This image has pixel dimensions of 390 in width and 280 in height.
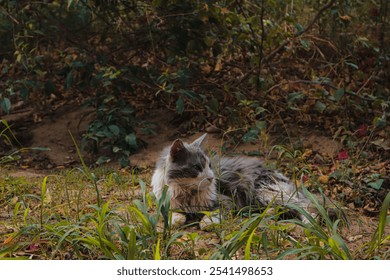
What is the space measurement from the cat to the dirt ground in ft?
1.98

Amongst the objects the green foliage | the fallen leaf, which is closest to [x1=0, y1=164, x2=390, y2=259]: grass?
the fallen leaf

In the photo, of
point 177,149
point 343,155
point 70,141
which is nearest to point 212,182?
point 177,149

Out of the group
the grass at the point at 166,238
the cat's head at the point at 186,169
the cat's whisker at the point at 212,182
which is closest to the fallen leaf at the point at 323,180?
the cat's whisker at the point at 212,182

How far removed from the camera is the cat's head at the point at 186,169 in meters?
3.77

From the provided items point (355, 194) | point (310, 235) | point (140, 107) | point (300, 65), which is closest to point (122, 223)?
point (310, 235)

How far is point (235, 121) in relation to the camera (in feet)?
17.4

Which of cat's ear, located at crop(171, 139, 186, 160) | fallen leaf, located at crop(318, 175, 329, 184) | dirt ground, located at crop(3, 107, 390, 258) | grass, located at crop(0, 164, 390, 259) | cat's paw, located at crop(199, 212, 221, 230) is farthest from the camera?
dirt ground, located at crop(3, 107, 390, 258)

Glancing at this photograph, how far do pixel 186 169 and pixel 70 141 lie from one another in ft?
7.43

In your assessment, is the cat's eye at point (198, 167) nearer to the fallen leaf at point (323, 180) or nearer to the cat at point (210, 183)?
the cat at point (210, 183)

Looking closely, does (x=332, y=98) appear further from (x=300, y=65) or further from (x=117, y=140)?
Answer: (x=117, y=140)

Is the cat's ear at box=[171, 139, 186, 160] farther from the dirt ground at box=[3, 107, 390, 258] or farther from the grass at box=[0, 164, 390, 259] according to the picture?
the dirt ground at box=[3, 107, 390, 258]

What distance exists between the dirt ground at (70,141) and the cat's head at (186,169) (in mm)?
910

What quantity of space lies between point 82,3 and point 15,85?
1.01 m

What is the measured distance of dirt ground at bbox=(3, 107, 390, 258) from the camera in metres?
5.14
